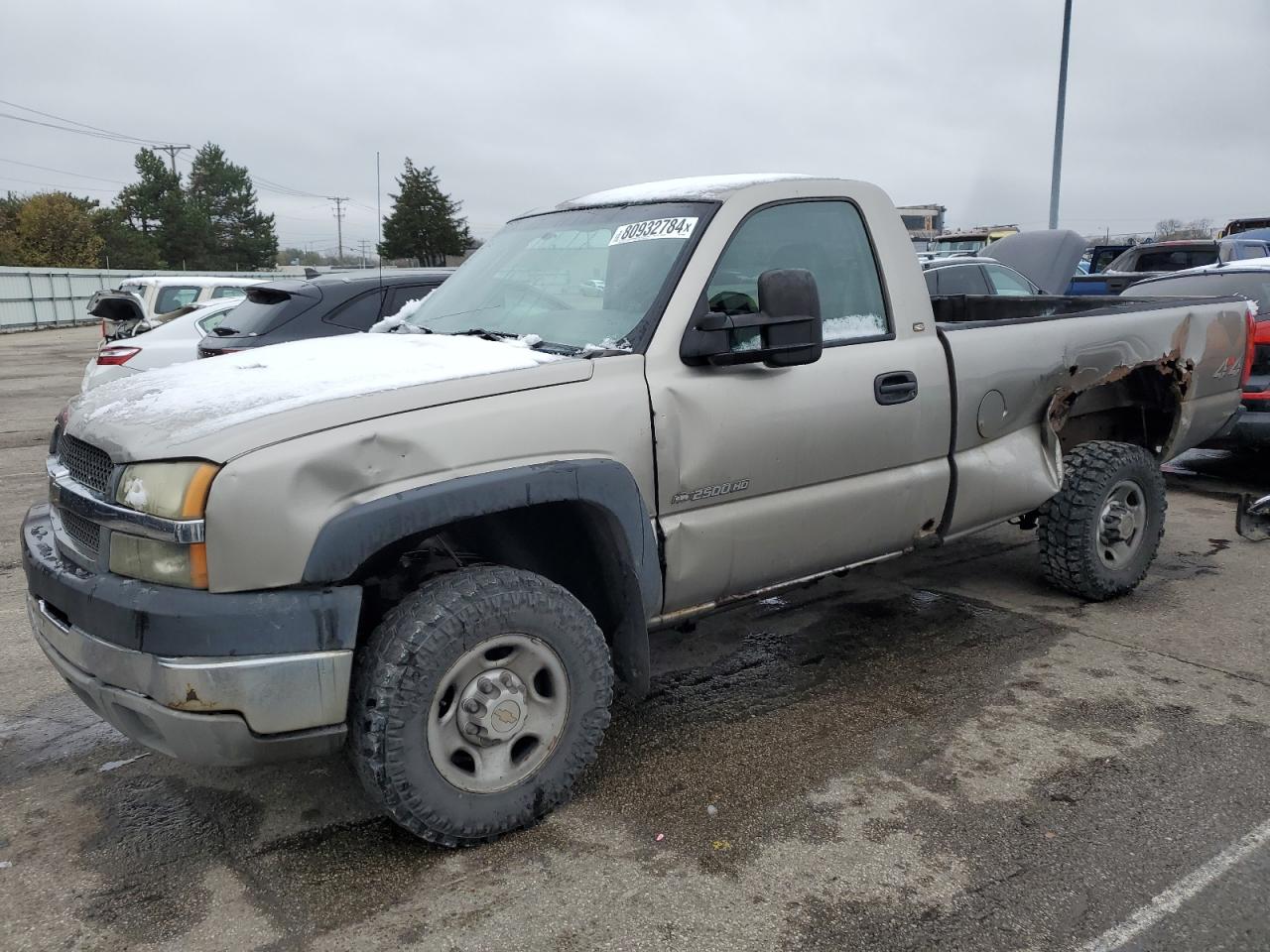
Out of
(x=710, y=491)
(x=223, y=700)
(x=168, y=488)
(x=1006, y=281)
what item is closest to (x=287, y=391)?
(x=168, y=488)

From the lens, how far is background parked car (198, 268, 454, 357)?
7262 mm

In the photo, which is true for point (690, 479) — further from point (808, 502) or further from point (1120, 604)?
point (1120, 604)

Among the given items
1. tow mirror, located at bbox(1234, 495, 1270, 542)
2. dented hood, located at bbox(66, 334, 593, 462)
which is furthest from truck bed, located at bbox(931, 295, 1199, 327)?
dented hood, located at bbox(66, 334, 593, 462)

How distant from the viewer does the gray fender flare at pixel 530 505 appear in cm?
266

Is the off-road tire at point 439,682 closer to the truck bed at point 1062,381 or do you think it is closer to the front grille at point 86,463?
the front grille at point 86,463

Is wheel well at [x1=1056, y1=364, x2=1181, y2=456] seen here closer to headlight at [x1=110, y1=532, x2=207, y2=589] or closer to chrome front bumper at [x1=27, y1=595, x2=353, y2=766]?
chrome front bumper at [x1=27, y1=595, x2=353, y2=766]

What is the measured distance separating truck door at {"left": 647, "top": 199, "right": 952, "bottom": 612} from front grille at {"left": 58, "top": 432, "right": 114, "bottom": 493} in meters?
1.58

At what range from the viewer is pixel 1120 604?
16.9 feet

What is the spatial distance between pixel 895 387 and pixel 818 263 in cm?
55

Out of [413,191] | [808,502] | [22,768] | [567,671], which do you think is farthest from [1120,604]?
[413,191]

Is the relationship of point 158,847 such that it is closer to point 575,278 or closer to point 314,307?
point 575,278

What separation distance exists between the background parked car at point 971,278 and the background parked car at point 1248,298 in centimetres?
286

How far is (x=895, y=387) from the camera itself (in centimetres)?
394

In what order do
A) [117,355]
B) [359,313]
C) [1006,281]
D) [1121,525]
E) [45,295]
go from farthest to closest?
[45,295], [1006,281], [117,355], [359,313], [1121,525]
